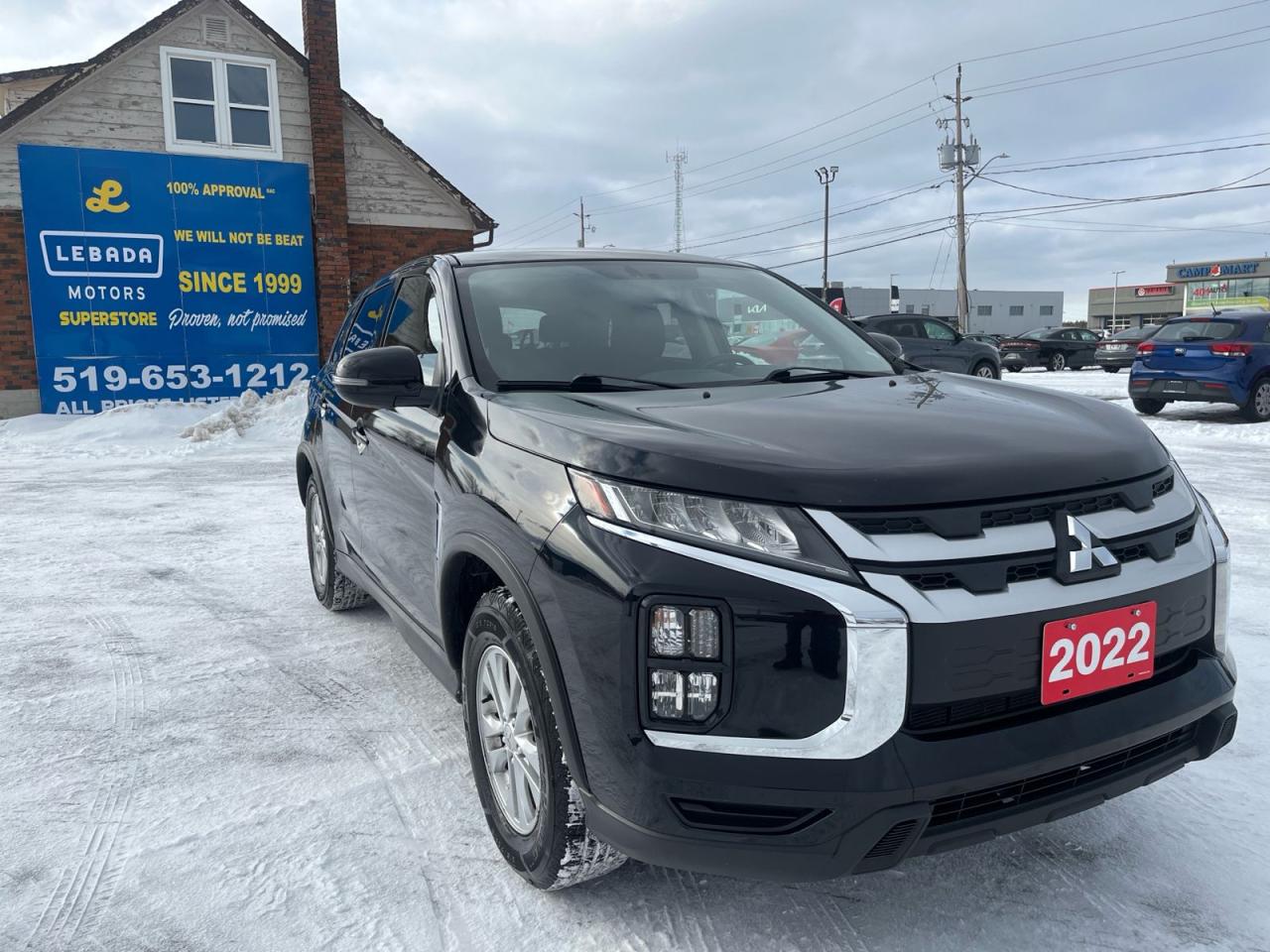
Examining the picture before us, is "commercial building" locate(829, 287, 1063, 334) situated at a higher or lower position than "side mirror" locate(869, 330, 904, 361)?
higher

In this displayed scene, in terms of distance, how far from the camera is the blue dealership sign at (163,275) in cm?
1538

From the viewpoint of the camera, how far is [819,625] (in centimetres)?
180

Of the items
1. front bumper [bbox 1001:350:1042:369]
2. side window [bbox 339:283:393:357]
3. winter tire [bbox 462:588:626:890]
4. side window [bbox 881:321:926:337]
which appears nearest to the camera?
winter tire [bbox 462:588:626:890]

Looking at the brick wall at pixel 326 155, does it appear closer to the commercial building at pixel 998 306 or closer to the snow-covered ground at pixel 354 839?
the snow-covered ground at pixel 354 839

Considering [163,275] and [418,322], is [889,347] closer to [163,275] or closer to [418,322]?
[418,322]

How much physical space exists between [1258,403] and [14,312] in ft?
62.1

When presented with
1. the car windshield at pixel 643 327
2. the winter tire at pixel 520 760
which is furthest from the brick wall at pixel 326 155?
the winter tire at pixel 520 760

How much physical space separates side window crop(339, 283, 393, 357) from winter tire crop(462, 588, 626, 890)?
209 cm

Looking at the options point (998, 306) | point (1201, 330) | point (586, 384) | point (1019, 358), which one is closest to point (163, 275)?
point (586, 384)

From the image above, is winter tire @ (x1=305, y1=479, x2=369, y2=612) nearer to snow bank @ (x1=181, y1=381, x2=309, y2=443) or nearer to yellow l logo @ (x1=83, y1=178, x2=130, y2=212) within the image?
snow bank @ (x1=181, y1=381, x2=309, y2=443)

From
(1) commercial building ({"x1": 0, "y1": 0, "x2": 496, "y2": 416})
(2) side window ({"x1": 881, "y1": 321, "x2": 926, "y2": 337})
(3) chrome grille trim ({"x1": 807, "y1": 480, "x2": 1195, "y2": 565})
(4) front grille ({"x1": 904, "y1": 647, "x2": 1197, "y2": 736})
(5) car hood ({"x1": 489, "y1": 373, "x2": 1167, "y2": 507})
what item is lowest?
(4) front grille ({"x1": 904, "y1": 647, "x2": 1197, "y2": 736})

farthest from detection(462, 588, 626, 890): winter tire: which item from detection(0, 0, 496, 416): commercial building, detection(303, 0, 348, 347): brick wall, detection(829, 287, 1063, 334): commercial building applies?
detection(829, 287, 1063, 334): commercial building

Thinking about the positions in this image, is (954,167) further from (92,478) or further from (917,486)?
(917,486)

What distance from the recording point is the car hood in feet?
6.28
